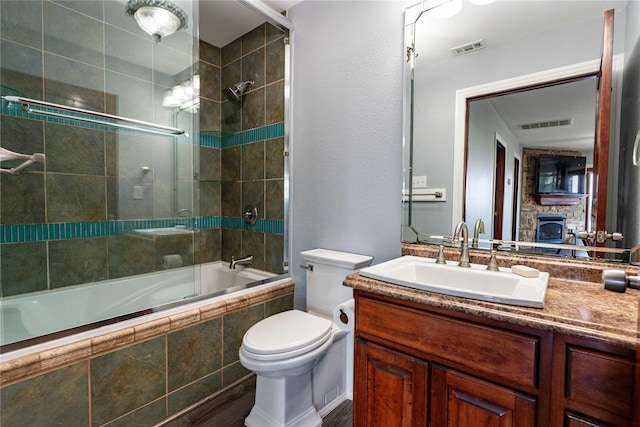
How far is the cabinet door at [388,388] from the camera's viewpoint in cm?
96

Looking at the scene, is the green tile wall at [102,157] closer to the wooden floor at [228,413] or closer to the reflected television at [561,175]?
the wooden floor at [228,413]

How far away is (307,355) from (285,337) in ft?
0.43

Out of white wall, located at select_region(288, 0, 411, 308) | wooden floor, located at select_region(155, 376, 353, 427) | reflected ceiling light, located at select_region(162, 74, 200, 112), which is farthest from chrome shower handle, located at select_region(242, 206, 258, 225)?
wooden floor, located at select_region(155, 376, 353, 427)

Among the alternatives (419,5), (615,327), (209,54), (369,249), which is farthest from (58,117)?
(615,327)

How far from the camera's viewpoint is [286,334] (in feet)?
4.52

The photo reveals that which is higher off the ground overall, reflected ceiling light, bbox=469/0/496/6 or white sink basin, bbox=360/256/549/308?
reflected ceiling light, bbox=469/0/496/6

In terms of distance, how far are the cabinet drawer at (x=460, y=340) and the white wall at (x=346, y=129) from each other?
0.65 metres

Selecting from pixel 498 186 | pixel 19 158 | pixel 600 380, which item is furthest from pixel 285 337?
pixel 19 158

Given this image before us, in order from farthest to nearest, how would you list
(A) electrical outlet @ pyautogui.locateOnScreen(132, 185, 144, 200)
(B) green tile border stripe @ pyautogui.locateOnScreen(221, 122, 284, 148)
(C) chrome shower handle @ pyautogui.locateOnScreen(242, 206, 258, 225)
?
(C) chrome shower handle @ pyautogui.locateOnScreen(242, 206, 258, 225) < (B) green tile border stripe @ pyautogui.locateOnScreen(221, 122, 284, 148) < (A) electrical outlet @ pyautogui.locateOnScreen(132, 185, 144, 200)

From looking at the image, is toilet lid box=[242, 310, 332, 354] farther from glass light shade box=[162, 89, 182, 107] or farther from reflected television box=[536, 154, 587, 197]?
glass light shade box=[162, 89, 182, 107]

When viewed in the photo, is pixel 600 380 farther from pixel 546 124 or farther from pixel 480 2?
pixel 480 2

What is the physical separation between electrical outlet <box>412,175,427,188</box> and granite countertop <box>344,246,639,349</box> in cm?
69

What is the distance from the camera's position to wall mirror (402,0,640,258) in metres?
1.09

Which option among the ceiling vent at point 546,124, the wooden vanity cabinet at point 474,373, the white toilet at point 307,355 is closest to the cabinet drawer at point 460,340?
the wooden vanity cabinet at point 474,373
